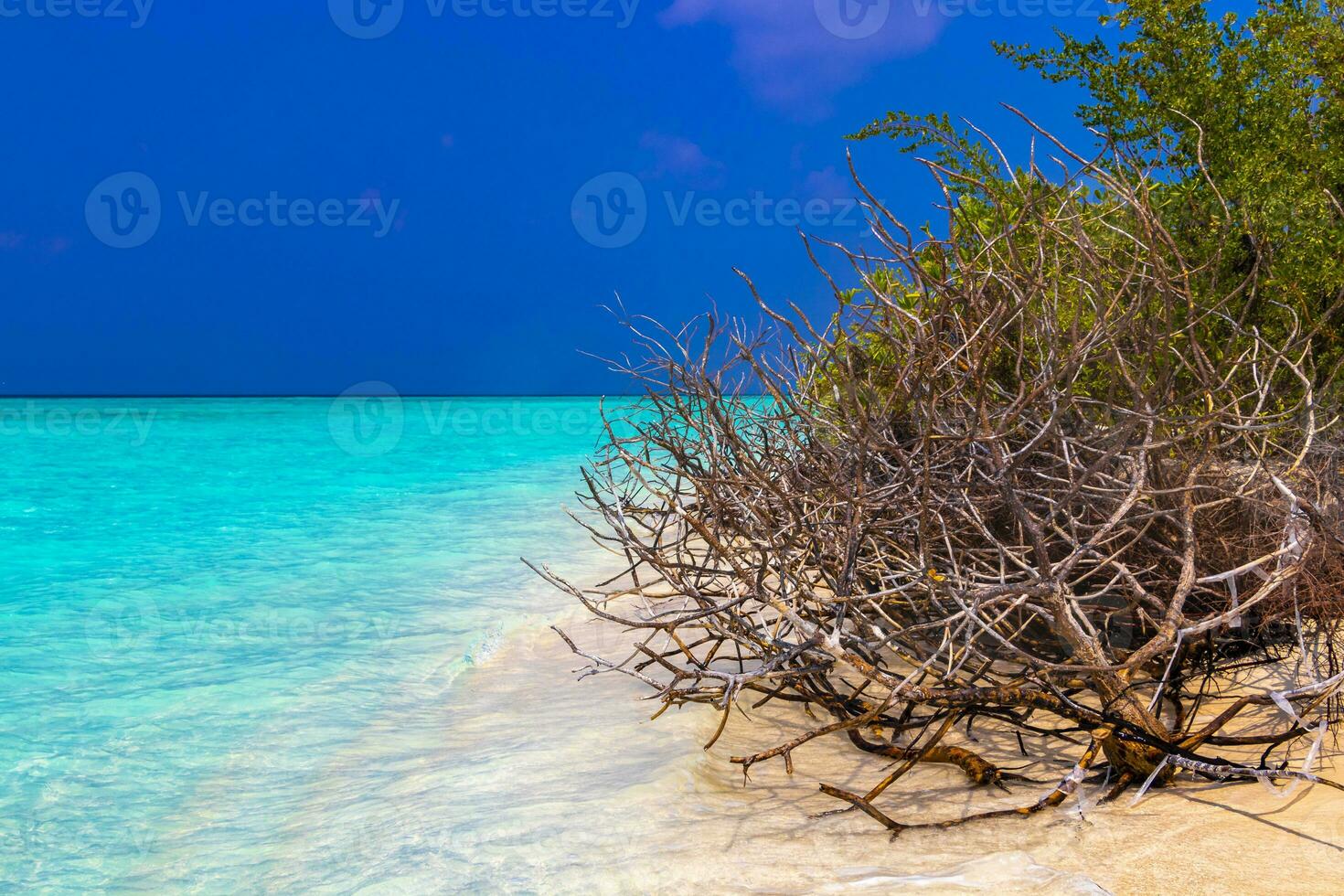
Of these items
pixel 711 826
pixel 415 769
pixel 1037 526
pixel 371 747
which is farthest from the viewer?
pixel 371 747

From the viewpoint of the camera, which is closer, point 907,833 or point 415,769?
point 907,833

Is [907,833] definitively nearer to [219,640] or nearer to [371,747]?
[371,747]

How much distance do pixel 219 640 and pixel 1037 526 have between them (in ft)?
19.9

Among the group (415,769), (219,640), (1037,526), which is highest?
(1037,526)

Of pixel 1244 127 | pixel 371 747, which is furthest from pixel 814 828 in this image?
pixel 1244 127

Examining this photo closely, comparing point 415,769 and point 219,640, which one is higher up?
point 219,640

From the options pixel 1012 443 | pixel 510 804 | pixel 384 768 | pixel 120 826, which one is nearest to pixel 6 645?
pixel 120 826

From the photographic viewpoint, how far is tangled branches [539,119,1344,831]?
254cm

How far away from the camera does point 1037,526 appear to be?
2.64m

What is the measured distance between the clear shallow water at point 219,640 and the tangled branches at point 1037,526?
1948 millimetres

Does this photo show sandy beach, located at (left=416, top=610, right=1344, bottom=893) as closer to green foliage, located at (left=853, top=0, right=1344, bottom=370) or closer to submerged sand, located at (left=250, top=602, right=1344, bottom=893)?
submerged sand, located at (left=250, top=602, right=1344, bottom=893)

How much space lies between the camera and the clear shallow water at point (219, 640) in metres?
3.95

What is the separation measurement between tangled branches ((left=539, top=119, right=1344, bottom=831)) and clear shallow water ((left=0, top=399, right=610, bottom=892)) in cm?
195

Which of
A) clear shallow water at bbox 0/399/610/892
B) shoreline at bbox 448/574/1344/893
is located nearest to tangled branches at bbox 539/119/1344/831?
shoreline at bbox 448/574/1344/893
